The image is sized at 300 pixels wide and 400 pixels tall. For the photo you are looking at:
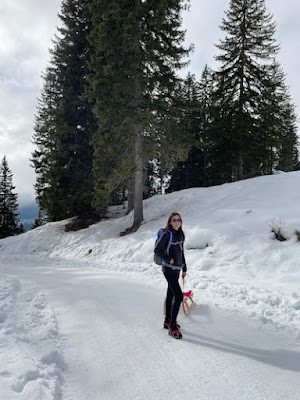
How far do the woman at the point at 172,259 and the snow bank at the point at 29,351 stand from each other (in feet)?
6.88

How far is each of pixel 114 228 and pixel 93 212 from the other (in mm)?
4862

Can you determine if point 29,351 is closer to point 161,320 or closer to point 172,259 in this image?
point 161,320

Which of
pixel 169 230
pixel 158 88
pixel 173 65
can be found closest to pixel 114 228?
pixel 158 88

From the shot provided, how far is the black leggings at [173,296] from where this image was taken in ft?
17.7

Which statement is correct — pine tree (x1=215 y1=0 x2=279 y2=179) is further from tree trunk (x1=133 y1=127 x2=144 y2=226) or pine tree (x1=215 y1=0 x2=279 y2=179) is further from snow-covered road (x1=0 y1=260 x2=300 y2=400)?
snow-covered road (x1=0 y1=260 x2=300 y2=400)

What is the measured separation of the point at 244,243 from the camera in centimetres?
1066

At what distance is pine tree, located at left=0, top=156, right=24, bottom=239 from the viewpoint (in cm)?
3459

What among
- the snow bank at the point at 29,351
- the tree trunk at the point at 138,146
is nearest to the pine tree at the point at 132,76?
the tree trunk at the point at 138,146

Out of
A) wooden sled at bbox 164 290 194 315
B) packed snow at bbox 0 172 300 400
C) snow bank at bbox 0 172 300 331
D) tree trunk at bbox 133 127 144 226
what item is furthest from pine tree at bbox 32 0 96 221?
wooden sled at bbox 164 290 194 315

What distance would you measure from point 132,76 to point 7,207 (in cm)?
2679

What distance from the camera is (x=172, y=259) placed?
5418mm

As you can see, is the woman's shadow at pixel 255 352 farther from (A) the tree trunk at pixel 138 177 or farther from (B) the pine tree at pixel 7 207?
(B) the pine tree at pixel 7 207

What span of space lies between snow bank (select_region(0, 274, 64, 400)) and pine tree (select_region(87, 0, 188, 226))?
31.7 feet

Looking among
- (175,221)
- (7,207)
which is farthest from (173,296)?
(7,207)
